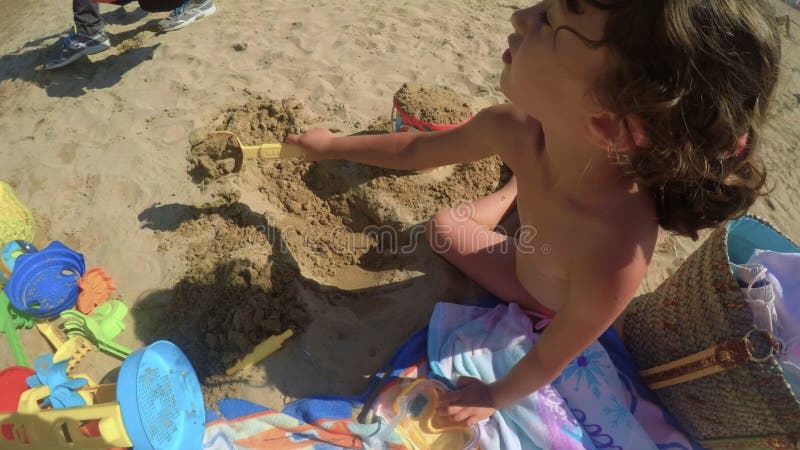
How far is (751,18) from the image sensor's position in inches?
32.8

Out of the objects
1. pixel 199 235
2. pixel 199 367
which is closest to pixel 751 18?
pixel 199 367

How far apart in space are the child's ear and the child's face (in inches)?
1.1

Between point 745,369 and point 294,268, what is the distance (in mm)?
1417

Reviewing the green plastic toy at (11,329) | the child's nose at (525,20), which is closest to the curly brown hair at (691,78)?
the child's nose at (525,20)

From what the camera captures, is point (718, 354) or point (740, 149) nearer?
point (740, 149)

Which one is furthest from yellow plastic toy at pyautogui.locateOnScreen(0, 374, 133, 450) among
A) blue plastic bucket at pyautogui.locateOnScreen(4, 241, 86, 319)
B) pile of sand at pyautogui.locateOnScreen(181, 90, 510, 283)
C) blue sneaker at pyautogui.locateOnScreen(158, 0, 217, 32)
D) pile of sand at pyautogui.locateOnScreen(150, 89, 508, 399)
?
blue sneaker at pyautogui.locateOnScreen(158, 0, 217, 32)

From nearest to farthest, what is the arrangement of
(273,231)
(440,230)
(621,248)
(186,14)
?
(621,248), (440,230), (273,231), (186,14)

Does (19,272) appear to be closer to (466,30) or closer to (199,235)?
(199,235)

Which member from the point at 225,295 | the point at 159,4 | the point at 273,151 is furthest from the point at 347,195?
the point at 159,4

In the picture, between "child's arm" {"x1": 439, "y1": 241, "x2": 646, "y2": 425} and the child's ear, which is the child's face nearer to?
the child's ear

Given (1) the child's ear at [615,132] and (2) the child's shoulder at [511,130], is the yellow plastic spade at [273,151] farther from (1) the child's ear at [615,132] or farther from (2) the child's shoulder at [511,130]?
(1) the child's ear at [615,132]

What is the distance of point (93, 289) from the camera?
1790mm

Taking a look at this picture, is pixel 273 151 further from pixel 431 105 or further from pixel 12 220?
pixel 12 220

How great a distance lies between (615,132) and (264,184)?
5.07ft
